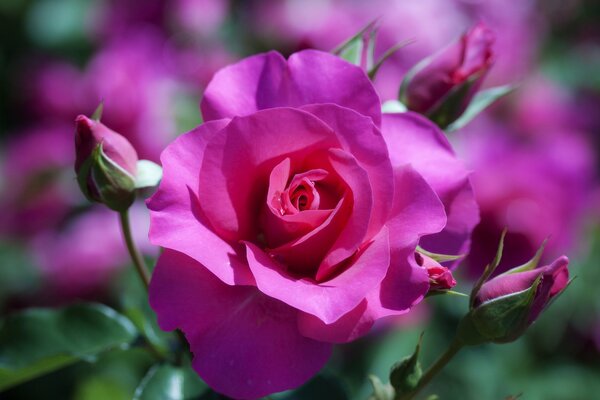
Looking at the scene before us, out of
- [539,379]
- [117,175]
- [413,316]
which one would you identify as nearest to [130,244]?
[117,175]

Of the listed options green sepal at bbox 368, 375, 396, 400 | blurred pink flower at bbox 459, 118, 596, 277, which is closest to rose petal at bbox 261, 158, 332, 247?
green sepal at bbox 368, 375, 396, 400

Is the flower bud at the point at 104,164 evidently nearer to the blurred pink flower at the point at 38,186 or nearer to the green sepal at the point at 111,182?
the green sepal at the point at 111,182

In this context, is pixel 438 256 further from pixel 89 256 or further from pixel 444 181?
pixel 89 256

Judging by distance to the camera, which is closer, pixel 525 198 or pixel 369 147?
pixel 369 147

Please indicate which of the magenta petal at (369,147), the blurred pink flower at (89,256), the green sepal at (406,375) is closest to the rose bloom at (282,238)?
the magenta petal at (369,147)

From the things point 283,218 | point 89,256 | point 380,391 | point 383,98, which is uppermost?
point 283,218

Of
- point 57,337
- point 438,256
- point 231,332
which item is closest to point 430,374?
point 438,256

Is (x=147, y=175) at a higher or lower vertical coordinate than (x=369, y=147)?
lower

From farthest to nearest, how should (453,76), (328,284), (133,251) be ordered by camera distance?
(453,76) < (133,251) < (328,284)
